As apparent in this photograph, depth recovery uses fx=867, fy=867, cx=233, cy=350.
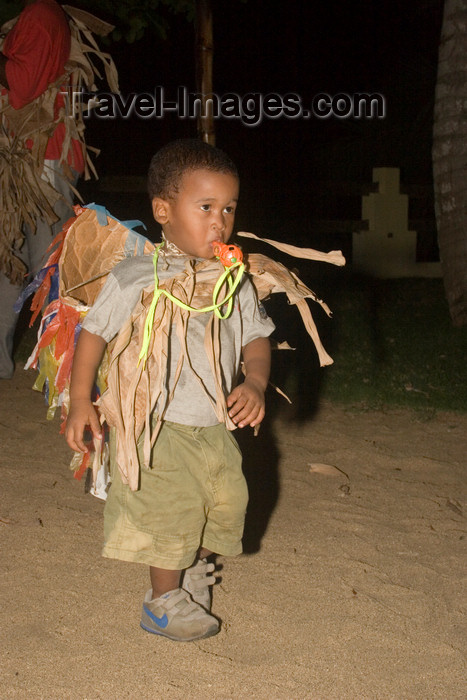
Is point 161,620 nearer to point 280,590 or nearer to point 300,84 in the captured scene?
point 280,590

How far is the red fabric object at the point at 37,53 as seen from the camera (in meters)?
4.68

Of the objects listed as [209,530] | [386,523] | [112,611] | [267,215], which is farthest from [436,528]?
[267,215]

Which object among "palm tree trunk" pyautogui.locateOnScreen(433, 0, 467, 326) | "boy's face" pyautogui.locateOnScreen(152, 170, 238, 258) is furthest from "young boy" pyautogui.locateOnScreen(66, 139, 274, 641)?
"palm tree trunk" pyautogui.locateOnScreen(433, 0, 467, 326)

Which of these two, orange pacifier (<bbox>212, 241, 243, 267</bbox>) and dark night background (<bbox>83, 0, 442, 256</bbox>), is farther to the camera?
dark night background (<bbox>83, 0, 442, 256</bbox>)

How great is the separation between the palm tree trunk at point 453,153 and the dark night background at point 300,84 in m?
7.96

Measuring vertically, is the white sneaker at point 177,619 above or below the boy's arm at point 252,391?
below

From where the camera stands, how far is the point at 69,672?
7.98 feet

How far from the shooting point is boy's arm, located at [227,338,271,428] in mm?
2568

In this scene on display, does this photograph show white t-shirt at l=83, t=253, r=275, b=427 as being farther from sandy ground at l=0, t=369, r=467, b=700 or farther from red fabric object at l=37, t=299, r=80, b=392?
sandy ground at l=0, t=369, r=467, b=700

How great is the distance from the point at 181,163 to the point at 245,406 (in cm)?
75

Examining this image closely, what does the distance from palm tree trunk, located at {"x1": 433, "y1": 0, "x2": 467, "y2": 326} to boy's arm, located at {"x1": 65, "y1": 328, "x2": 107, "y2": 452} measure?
5602 millimetres

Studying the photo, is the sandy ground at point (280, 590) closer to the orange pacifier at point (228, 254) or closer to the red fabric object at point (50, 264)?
the red fabric object at point (50, 264)

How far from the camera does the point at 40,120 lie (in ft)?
16.1

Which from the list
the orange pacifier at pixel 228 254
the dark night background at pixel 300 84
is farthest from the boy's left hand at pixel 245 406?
the dark night background at pixel 300 84
